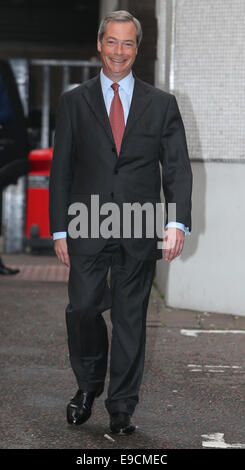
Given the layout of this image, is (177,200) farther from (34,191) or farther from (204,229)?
(34,191)

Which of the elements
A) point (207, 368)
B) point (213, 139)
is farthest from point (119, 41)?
point (213, 139)

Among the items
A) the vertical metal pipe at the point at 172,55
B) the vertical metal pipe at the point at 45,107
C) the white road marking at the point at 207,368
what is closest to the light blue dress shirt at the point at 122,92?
the white road marking at the point at 207,368

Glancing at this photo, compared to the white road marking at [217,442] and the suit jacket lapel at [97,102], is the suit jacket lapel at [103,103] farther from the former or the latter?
the white road marking at [217,442]

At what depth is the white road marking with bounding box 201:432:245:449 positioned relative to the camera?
4031 mm

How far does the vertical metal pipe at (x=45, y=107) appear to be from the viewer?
1126 centimetres

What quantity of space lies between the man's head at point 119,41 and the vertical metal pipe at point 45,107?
23.5ft

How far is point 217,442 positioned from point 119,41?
185 cm

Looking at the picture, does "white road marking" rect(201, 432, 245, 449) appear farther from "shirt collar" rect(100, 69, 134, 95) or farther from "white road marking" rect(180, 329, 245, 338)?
"white road marking" rect(180, 329, 245, 338)

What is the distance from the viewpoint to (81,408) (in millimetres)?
4270

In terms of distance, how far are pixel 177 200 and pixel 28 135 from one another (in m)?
5.83

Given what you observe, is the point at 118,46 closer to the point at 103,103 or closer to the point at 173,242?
the point at 103,103

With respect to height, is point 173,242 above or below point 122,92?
below

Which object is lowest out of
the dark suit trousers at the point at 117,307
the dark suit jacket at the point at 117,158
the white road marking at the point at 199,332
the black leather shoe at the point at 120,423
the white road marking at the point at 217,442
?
the white road marking at the point at 199,332

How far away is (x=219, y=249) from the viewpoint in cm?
710
